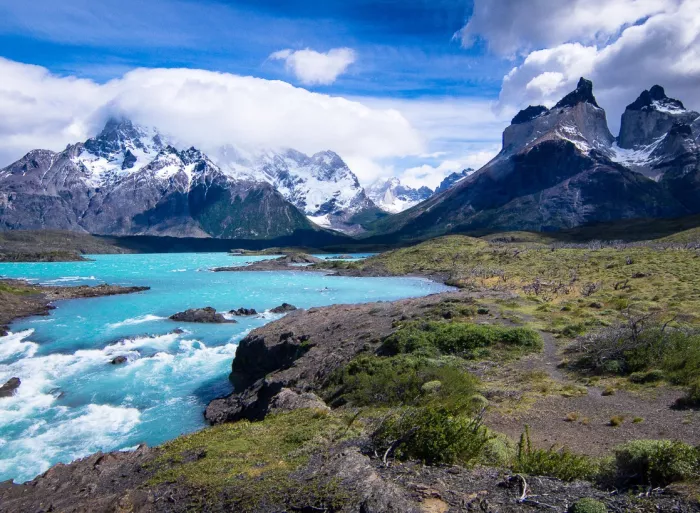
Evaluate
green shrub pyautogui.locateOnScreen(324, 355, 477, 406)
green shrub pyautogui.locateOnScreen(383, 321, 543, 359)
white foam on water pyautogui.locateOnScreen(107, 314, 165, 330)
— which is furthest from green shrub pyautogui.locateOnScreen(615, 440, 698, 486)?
white foam on water pyautogui.locateOnScreen(107, 314, 165, 330)

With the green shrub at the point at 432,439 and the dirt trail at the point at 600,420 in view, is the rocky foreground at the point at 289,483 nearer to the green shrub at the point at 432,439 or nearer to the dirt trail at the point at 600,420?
the green shrub at the point at 432,439

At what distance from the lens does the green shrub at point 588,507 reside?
9.44m

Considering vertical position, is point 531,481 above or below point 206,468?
above

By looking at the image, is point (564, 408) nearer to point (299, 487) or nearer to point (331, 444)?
point (331, 444)

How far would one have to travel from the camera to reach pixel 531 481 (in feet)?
36.3

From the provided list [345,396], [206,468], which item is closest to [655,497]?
[206,468]

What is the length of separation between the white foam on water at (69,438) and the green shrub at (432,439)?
19890 millimetres

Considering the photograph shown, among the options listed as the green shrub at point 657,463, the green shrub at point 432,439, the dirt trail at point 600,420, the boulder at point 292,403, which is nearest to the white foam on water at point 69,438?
the boulder at point 292,403

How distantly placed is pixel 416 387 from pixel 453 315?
16.1m

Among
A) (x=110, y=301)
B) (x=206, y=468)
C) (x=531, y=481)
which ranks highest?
(x=531, y=481)

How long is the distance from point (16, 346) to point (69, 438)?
28.4 meters

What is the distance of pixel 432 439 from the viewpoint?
12.6m

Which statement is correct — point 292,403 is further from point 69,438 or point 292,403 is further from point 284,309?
point 284,309

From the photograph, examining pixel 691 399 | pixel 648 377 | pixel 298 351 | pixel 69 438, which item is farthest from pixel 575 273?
pixel 69 438
